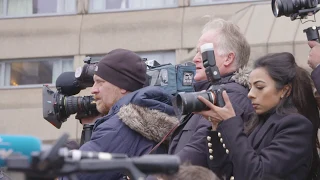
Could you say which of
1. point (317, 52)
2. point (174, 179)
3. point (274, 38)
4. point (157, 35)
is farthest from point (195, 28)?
point (174, 179)

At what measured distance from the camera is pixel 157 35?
13375 mm

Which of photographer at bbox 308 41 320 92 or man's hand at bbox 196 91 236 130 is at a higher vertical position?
photographer at bbox 308 41 320 92

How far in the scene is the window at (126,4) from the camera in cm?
1373

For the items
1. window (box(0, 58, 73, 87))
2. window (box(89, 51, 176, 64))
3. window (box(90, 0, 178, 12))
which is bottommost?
window (box(0, 58, 73, 87))

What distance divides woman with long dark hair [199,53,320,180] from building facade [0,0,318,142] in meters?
9.93

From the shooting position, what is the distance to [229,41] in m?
3.16

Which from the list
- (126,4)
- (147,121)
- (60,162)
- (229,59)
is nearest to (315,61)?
(229,59)

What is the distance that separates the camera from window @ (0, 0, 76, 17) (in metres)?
14.4

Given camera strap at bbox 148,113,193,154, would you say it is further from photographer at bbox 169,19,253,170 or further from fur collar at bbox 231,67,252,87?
fur collar at bbox 231,67,252,87

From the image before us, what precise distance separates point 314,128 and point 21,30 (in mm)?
12032

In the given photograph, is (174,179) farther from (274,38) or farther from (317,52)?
(274,38)

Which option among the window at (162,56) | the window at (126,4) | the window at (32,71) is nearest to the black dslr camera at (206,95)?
the window at (162,56)

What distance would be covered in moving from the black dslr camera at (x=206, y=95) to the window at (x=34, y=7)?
1192cm

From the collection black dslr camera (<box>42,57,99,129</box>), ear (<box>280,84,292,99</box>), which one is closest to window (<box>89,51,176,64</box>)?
black dslr camera (<box>42,57,99,129</box>)
